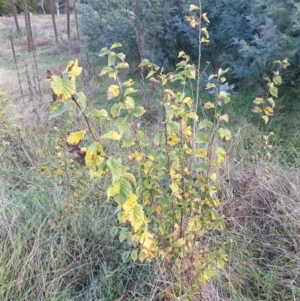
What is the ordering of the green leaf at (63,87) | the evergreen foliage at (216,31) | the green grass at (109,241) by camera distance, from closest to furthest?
the green leaf at (63,87), the green grass at (109,241), the evergreen foliage at (216,31)

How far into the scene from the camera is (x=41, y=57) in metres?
8.53

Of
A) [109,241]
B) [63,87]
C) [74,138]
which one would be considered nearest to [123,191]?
[74,138]

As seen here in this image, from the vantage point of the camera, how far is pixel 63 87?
0.89 meters

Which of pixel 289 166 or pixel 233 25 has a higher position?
pixel 233 25

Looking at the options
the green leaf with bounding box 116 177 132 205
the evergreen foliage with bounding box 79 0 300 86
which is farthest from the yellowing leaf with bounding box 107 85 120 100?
the evergreen foliage with bounding box 79 0 300 86

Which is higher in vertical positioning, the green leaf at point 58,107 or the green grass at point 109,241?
the green leaf at point 58,107

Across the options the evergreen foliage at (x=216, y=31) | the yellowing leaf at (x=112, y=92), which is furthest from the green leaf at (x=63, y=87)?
the evergreen foliage at (x=216, y=31)

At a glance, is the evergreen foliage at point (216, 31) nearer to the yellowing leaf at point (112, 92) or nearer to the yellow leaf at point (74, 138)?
the yellowing leaf at point (112, 92)

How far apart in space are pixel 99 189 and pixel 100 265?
67cm

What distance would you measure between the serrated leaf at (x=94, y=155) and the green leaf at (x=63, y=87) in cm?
16

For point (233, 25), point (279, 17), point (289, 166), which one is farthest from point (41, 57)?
point (289, 166)

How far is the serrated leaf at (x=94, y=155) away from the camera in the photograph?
0.97 meters

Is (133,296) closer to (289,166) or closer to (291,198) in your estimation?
(291,198)

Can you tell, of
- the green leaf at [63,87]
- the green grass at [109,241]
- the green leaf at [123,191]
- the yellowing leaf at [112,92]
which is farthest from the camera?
the green grass at [109,241]
